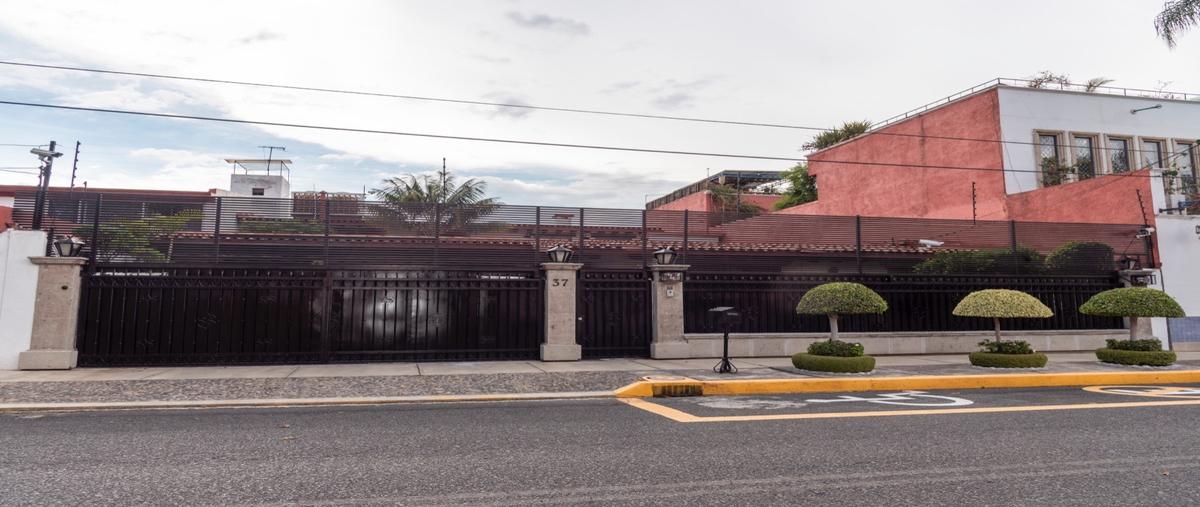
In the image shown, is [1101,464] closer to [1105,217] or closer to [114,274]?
[114,274]

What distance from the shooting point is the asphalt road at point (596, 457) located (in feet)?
14.2

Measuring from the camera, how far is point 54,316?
11.8 metres

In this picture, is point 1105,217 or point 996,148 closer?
point 1105,217

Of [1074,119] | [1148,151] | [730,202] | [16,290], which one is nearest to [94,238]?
[16,290]

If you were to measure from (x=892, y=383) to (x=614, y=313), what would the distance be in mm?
5981

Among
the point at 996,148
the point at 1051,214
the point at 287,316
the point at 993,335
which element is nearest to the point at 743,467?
the point at 287,316

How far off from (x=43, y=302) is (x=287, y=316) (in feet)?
13.7

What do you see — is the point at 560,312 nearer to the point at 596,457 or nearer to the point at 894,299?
the point at 596,457

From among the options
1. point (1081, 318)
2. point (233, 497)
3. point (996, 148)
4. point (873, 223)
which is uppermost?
Result: point (996, 148)

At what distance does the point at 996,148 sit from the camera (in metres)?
23.6

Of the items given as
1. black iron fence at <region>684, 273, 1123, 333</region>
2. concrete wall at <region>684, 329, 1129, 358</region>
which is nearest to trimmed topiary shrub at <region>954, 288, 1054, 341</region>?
concrete wall at <region>684, 329, 1129, 358</region>

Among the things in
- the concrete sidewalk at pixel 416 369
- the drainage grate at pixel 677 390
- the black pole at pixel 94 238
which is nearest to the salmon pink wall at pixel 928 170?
the concrete sidewalk at pixel 416 369

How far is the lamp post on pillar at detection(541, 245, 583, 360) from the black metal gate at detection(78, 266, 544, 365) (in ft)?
1.42

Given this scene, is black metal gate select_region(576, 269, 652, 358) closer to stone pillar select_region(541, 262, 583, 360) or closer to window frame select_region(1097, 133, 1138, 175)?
stone pillar select_region(541, 262, 583, 360)
